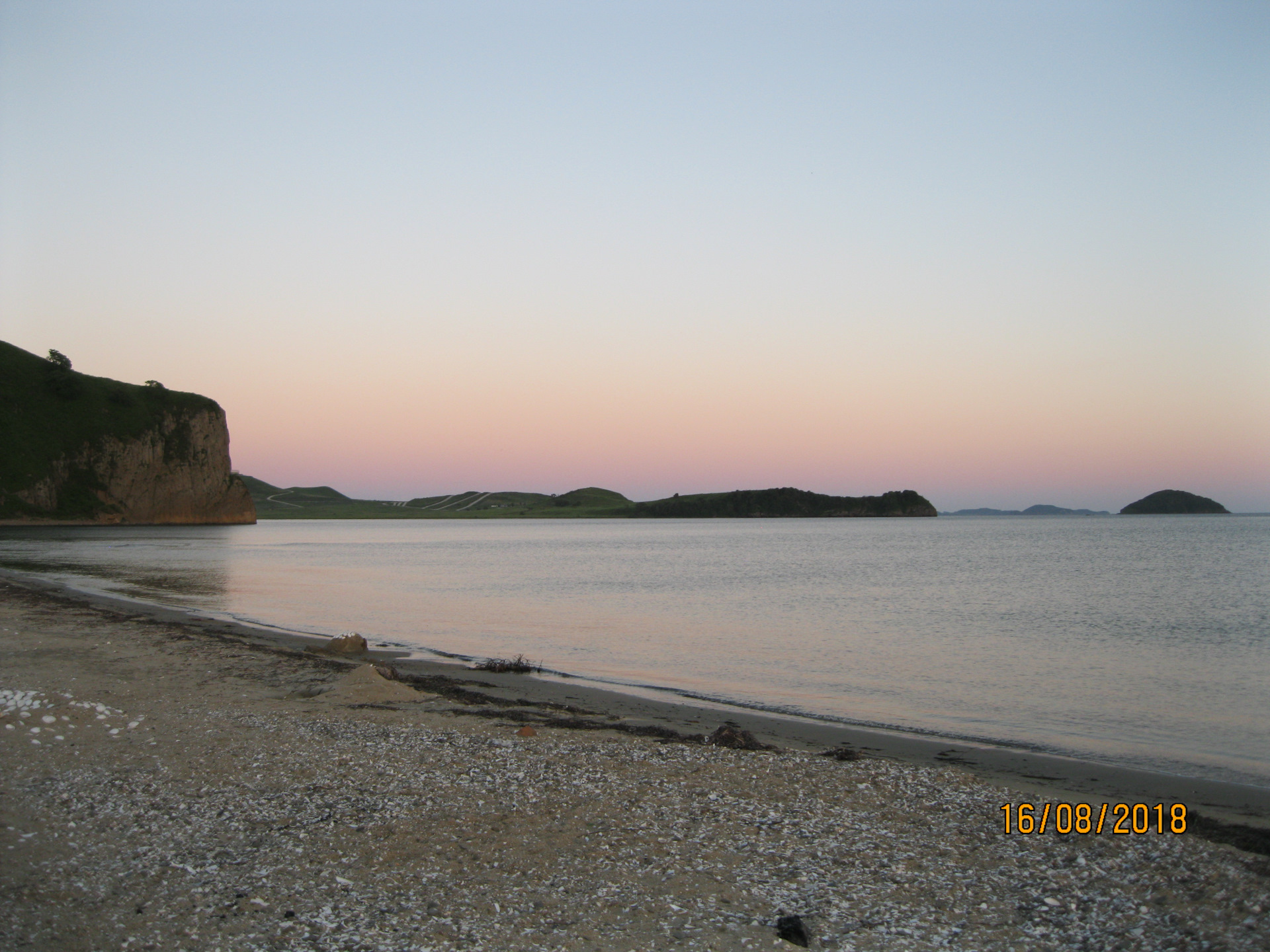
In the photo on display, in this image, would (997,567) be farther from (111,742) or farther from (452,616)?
(111,742)

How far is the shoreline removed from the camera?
28.9ft

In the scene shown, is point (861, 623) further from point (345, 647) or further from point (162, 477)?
point (162, 477)

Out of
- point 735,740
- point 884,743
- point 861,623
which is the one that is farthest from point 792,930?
point 861,623

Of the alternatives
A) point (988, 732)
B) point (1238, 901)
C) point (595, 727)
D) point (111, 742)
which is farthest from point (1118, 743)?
point (111, 742)

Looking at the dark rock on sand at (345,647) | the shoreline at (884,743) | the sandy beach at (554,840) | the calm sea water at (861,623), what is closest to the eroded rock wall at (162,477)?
the calm sea water at (861,623)

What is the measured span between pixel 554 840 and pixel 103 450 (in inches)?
4815

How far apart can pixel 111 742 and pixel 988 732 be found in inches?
469

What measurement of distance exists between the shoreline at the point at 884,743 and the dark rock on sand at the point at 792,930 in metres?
4.49

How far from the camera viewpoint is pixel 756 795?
313 inches

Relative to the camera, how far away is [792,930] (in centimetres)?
523

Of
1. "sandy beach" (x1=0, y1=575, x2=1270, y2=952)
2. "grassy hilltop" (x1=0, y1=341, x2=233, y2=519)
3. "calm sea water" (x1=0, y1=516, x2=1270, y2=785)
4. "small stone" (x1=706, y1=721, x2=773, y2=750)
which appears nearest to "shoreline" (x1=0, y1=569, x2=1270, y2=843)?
"sandy beach" (x1=0, y1=575, x2=1270, y2=952)

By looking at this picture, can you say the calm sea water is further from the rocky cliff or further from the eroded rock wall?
the eroded rock wall

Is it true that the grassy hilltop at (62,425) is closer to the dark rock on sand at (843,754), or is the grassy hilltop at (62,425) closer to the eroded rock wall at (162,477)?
the eroded rock wall at (162,477)

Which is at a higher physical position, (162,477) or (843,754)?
(162,477)
